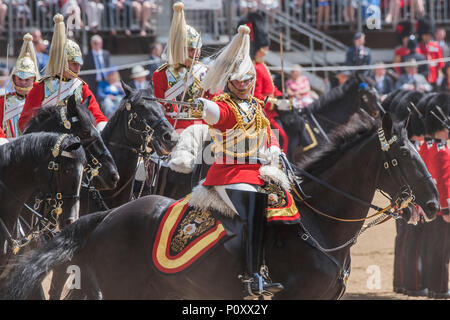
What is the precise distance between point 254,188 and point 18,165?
159 centimetres

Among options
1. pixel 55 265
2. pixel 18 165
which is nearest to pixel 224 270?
pixel 55 265

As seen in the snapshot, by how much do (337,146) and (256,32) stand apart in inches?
221

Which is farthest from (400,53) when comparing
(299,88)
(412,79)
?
(299,88)

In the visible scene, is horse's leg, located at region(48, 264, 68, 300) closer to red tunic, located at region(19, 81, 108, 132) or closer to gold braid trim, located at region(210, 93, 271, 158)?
gold braid trim, located at region(210, 93, 271, 158)

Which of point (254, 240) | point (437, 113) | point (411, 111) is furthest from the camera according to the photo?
point (411, 111)

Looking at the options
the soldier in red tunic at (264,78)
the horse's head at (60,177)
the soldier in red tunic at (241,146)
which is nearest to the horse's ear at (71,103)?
the horse's head at (60,177)

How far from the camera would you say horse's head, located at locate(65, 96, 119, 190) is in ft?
23.7

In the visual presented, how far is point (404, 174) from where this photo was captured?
20.2ft

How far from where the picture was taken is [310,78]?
16.3 metres

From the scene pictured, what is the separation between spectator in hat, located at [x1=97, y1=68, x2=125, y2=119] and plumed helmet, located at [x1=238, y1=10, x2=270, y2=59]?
227cm

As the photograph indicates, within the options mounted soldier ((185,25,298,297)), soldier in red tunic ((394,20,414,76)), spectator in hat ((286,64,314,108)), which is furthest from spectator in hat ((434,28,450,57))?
mounted soldier ((185,25,298,297))

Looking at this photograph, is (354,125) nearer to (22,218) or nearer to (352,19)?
(22,218)

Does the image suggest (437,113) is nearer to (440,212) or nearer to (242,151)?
(440,212)

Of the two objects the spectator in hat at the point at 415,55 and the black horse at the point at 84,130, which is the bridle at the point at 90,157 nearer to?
the black horse at the point at 84,130
